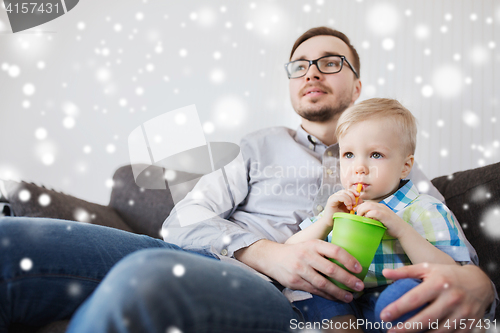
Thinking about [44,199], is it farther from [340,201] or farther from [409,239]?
[409,239]

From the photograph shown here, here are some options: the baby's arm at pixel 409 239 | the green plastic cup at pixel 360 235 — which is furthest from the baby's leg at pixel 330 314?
the baby's arm at pixel 409 239

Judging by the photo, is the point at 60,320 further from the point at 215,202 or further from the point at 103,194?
the point at 103,194

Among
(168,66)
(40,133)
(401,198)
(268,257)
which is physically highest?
(168,66)

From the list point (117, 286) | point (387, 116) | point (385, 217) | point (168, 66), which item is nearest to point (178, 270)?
point (117, 286)

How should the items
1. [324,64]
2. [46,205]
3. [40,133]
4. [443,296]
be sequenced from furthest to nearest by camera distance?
[40,133]
[324,64]
[46,205]
[443,296]

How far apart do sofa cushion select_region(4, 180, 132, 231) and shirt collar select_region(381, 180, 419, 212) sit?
4.00ft

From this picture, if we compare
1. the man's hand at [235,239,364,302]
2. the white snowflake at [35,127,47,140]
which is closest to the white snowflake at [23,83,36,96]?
the white snowflake at [35,127,47,140]

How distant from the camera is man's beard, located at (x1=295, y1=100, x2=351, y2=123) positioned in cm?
150

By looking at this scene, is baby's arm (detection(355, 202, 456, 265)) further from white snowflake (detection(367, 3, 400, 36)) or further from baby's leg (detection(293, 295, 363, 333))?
white snowflake (detection(367, 3, 400, 36))

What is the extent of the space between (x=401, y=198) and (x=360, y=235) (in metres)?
0.31

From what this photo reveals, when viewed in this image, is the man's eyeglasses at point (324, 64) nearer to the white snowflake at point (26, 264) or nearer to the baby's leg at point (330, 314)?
the baby's leg at point (330, 314)

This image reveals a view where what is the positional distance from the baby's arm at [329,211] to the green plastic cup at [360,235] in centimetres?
9

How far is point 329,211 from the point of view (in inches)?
35.1

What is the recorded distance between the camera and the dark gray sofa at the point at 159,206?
117 centimetres
